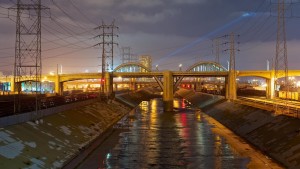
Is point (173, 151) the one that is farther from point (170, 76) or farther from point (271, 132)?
point (170, 76)

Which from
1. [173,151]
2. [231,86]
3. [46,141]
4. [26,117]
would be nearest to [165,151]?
[173,151]

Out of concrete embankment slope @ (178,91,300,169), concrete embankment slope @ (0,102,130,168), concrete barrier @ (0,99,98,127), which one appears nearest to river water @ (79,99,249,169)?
concrete embankment slope @ (0,102,130,168)

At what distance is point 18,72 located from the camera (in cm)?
4981

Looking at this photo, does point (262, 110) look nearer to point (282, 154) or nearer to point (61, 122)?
point (282, 154)

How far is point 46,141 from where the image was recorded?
42.7m

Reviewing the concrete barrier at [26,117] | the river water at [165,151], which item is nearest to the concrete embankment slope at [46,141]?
the concrete barrier at [26,117]

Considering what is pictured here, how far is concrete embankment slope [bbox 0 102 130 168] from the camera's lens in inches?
1312

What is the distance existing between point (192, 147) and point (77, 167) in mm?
17839

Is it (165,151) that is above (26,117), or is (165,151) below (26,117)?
below

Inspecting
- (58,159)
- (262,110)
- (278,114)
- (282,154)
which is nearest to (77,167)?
(58,159)

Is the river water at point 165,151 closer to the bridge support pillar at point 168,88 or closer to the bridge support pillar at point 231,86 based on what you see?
the bridge support pillar at point 231,86

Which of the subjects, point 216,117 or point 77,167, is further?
point 216,117

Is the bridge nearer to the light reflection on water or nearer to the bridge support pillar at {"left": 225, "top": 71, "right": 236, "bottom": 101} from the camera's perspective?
the bridge support pillar at {"left": 225, "top": 71, "right": 236, "bottom": 101}

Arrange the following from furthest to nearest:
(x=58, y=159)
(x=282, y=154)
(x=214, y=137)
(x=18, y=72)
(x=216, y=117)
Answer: (x=216, y=117) < (x=214, y=137) < (x=18, y=72) < (x=282, y=154) < (x=58, y=159)
